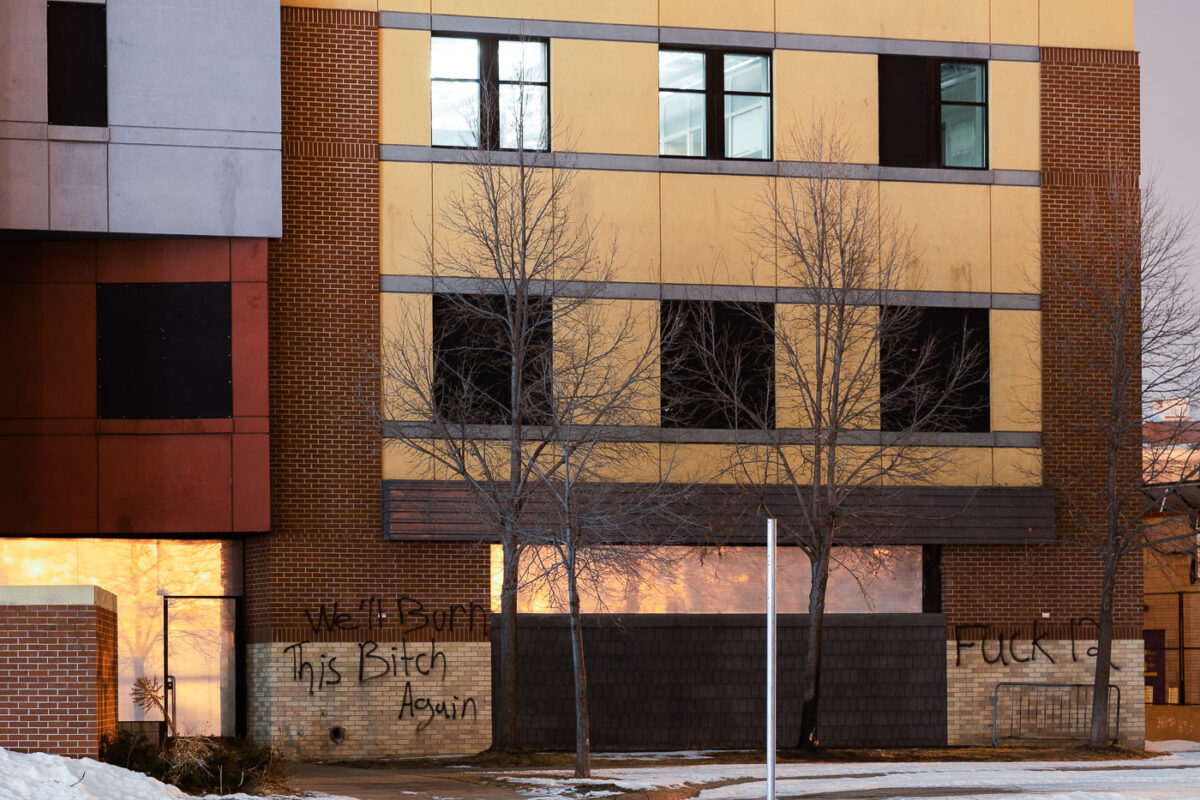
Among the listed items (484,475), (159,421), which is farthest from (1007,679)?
(159,421)

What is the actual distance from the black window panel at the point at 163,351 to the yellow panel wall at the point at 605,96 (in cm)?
651

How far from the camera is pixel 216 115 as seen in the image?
84.4ft

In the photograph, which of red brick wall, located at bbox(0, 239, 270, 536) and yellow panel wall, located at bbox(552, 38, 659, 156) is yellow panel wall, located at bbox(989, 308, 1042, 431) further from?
red brick wall, located at bbox(0, 239, 270, 536)

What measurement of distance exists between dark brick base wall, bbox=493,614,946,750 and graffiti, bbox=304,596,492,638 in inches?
25.6

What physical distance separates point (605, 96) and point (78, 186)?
8.87 metres

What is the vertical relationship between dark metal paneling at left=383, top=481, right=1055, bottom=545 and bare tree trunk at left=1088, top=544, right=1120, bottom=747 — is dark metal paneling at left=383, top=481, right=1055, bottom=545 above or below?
above

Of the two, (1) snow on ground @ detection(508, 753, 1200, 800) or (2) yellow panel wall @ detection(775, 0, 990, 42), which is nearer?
(1) snow on ground @ detection(508, 753, 1200, 800)

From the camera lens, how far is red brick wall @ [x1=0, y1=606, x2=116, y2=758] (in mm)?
16578

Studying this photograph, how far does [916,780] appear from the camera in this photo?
21094 millimetres

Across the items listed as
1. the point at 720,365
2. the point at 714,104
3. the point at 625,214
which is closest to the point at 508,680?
the point at 720,365

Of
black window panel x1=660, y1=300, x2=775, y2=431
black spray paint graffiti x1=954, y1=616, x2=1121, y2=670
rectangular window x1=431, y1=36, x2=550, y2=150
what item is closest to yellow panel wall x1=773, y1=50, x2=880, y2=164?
black window panel x1=660, y1=300, x2=775, y2=431

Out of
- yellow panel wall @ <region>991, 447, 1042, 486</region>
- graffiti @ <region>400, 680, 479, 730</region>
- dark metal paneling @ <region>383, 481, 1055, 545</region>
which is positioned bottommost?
graffiti @ <region>400, 680, 479, 730</region>

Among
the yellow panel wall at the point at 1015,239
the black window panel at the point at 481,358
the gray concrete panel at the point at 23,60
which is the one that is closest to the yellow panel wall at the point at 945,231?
→ the yellow panel wall at the point at 1015,239

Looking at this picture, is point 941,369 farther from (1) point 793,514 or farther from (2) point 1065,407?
(1) point 793,514
